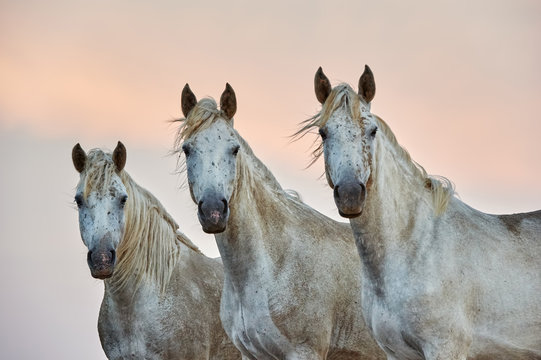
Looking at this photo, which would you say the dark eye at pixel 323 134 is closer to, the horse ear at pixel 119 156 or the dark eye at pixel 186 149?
the dark eye at pixel 186 149

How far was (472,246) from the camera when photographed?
7.39m

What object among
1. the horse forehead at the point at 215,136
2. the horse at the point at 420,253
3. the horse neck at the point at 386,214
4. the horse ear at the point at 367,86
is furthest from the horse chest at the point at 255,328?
the horse ear at the point at 367,86

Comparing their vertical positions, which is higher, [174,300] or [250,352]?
[174,300]

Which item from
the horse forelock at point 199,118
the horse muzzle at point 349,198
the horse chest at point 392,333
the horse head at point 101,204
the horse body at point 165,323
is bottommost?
the horse chest at point 392,333

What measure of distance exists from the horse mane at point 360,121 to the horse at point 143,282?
2432 millimetres

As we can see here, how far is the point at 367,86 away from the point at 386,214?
1123mm

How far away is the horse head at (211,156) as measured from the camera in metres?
7.57

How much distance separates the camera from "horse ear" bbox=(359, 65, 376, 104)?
7.50 metres

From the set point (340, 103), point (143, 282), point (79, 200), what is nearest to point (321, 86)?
point (340, 103)

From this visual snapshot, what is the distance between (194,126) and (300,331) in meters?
2.17

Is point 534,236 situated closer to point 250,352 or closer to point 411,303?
point 411,303

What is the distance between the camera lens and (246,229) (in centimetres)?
842

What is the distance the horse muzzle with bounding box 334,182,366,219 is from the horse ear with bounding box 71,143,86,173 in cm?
366

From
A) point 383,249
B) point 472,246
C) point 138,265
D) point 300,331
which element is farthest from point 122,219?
point 472,246
